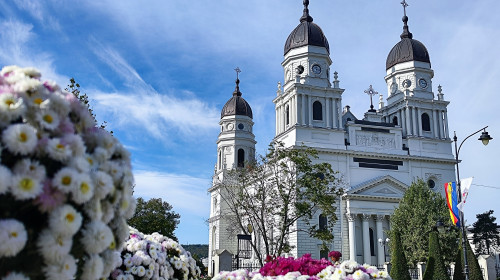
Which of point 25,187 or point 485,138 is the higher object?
point 485,138

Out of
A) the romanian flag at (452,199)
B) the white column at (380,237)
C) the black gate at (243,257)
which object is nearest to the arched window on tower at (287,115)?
the white column at (380,237)

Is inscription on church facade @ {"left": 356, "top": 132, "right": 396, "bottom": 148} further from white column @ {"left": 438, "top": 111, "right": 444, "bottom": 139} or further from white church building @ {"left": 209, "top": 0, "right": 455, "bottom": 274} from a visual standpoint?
white column @ {"left": 438, "top": 111, "right": 444, "bottom": 139}

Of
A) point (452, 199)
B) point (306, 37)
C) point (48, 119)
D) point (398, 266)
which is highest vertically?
point (306, 37)

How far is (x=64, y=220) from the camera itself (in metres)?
3.37

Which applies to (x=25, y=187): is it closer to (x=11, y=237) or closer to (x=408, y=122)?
(x=11, y=237)

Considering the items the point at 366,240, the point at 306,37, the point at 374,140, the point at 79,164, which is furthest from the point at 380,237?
the point at 79,164

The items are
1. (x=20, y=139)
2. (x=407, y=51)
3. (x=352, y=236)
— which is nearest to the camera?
(x=20, y=139)

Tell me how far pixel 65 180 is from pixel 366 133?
169 feet

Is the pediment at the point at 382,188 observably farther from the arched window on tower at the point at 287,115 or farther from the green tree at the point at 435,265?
the green tree at the point at 435,265

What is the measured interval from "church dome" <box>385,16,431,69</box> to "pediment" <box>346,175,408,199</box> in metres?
17.0

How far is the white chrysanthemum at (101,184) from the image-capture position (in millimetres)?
3666

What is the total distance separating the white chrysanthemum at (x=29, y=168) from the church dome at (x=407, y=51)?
59.3 meters

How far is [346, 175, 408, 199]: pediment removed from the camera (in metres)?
48.8

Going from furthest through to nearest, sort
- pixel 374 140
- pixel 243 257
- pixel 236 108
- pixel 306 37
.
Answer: pixel 236 108 < pixel 306 37 < pixel 374 140 < pixel 243 257
